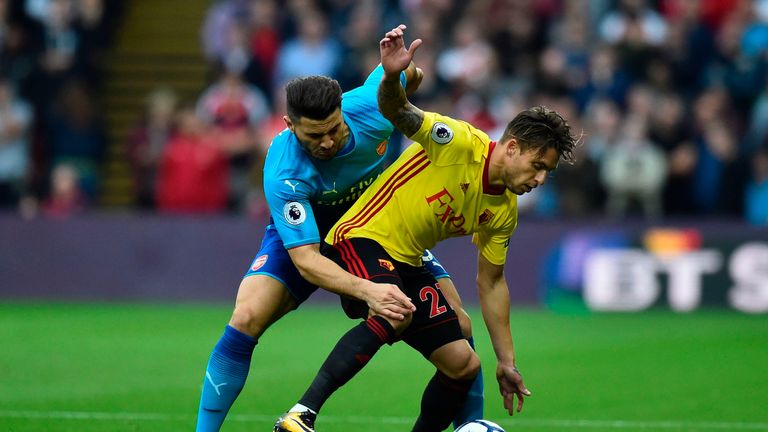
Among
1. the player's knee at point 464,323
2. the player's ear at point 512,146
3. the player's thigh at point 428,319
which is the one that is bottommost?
the player's knee at point 464,323

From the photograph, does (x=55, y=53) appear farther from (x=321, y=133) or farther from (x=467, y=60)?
(x=321, y=133)

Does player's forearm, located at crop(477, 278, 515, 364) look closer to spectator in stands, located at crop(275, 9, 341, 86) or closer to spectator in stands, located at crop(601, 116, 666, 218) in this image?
spectator in stands, located at crop(601, 116, 666, 218)

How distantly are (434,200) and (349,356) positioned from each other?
0.97 meters

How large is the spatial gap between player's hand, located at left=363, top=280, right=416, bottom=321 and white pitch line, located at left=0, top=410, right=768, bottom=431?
1969 mm

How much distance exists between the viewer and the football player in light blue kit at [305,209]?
6.61 meters

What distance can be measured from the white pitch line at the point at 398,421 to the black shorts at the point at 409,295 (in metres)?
1.55

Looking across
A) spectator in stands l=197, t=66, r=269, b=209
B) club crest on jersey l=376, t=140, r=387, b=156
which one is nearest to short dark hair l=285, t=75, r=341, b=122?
club crest on jersey l=376, t=140, r=387, b=156

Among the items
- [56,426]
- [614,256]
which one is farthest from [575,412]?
[614,256]

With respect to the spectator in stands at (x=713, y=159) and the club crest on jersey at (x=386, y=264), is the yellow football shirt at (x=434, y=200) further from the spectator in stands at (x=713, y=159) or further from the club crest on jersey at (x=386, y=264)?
the spectator in stands at (x=713, y=159)

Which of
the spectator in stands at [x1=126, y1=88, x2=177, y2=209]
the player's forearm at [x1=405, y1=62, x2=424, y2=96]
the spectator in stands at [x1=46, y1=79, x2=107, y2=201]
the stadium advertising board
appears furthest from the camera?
the spectator in stands at [x1=46, y1=79, x2=107, y2=201]

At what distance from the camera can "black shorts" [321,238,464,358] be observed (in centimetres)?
660

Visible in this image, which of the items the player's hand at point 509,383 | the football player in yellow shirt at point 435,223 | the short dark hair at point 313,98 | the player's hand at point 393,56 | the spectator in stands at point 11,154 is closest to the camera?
the player's hand at point 393,56

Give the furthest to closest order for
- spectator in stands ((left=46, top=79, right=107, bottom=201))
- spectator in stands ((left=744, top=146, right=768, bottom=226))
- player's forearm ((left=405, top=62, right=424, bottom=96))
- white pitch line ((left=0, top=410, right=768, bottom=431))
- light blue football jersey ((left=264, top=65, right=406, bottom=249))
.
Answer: spectator in stands ((left=46, top=79, right=107, bottom=201))
spectator in stands ((left=744, top=146, right=768, bottom=226))
white pitch line ((left=0, top=410, right=768, bottom=431))
player's forearm ((left=405, top=62, right=424, bottom=96))
light blue football jersey ((left=264, top=65, right=406, bottom=249))

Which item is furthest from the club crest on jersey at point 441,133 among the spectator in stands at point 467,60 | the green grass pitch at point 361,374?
the spectator in stands at point 467,60
